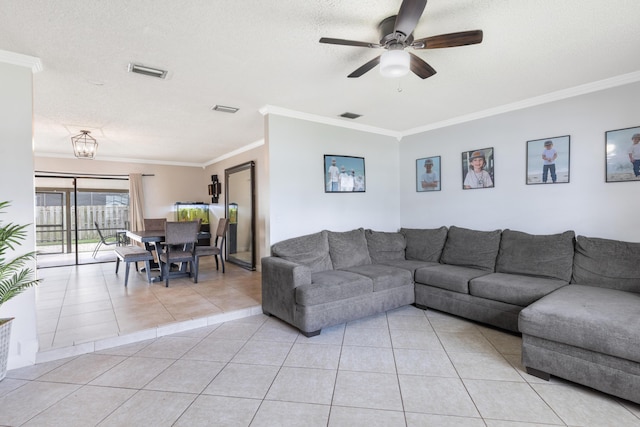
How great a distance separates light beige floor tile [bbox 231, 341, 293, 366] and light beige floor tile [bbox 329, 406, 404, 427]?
2.55 ft

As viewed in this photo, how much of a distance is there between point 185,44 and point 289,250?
90.6 inches

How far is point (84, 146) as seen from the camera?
4.84 metres

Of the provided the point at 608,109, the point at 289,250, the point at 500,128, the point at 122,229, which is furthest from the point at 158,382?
the point at 122,229

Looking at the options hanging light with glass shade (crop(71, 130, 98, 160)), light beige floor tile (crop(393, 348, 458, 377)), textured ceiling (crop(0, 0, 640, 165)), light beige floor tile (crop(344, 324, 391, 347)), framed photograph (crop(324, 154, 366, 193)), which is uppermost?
textured ceiling (crop(0, 0, 640, 165))

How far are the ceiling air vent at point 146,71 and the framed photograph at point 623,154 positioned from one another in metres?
4.45

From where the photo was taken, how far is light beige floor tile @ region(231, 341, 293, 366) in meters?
2.60

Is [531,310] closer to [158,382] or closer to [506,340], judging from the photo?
[506,340]

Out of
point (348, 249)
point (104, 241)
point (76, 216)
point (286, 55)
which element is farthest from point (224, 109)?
point (76, 216)

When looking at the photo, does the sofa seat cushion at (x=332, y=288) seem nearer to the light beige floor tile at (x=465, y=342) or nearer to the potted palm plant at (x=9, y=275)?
the light beige floor tile at (x=465, y=342)

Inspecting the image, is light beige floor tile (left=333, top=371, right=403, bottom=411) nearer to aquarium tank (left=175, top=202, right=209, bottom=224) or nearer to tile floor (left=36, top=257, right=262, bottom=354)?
tile floor (left=36, top=257, right=262, bottom=354)

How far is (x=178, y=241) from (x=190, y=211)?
3447 millimetres

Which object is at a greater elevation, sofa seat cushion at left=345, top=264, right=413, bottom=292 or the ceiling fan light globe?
the ceiling fan light globe

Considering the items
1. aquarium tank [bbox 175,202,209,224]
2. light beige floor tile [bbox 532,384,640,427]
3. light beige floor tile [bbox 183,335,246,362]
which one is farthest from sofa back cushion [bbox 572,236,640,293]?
aquarium tank [bbox 175,202,209,224]

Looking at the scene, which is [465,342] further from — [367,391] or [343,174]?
[343,174]
